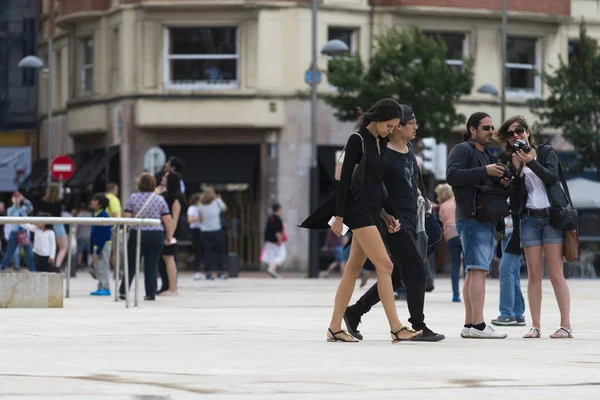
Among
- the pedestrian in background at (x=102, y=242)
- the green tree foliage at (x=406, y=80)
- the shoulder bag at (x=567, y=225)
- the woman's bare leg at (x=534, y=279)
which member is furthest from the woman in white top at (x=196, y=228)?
the shoulder bag at (x=567, y=225)

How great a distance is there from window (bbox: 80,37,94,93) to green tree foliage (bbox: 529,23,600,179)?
12.4 m

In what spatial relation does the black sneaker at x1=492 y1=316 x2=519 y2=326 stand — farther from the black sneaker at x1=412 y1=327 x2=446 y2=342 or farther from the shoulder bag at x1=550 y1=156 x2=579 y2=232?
the black sneaker at x1=412 y1=327 x2=446 y2=342

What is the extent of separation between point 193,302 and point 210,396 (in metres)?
12.9

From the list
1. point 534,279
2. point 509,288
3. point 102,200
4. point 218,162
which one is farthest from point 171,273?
point 218,162

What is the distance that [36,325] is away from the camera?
1462cm

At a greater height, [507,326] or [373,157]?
[373,157]

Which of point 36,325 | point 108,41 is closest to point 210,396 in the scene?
point 36,325

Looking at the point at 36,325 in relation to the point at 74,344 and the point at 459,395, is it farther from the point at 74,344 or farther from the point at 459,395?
the point at 459,395

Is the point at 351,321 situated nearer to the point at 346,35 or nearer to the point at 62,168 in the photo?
the point at 62,168

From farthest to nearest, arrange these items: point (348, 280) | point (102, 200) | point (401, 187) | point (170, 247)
→ point (102, 200)
point (170, 247)
point (401, 187)
point (348, 280)

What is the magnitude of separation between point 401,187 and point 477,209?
0.85m

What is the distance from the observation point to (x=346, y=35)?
4288 cm

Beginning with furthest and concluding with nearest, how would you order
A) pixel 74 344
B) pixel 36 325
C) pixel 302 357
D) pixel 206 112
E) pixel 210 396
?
pixel 206 112
pixel 36 325
pixel 74 344
pixel 302 357
pixel 210 396

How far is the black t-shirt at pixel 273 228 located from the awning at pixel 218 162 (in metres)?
6.06
